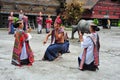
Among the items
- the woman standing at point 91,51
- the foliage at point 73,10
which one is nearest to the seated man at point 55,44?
the woman standing at point 91,51

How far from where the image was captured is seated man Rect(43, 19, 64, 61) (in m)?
10.8

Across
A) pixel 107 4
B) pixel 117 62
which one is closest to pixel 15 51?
pixel 117 62

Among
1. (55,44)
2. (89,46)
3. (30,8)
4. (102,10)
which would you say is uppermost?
(89,46)

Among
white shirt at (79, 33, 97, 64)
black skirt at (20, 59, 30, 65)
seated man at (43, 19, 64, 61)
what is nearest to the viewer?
white shirt at (79, 33, 97, 64)

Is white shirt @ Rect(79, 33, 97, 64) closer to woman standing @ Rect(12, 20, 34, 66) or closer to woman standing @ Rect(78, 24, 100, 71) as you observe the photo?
woman standing @ Rect(78, 24, 100, 71)

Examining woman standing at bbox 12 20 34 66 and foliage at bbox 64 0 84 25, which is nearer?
woman standing at bbox 12 20 34 66

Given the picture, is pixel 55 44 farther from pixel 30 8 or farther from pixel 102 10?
pixel 102 10

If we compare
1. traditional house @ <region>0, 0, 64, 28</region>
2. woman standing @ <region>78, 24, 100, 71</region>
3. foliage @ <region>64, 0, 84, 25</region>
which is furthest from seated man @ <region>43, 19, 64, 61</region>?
foliage @ <region>64, 0, 84, 25</region>

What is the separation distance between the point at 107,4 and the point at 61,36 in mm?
30932

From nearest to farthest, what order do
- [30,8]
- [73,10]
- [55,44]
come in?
[55,44] < [30,8] < [73,10]

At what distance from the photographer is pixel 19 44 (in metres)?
9.63

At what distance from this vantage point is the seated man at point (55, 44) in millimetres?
10797

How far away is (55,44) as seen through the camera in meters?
10.9

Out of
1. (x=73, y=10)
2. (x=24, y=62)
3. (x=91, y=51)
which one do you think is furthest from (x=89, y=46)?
(x=73, y=10)
